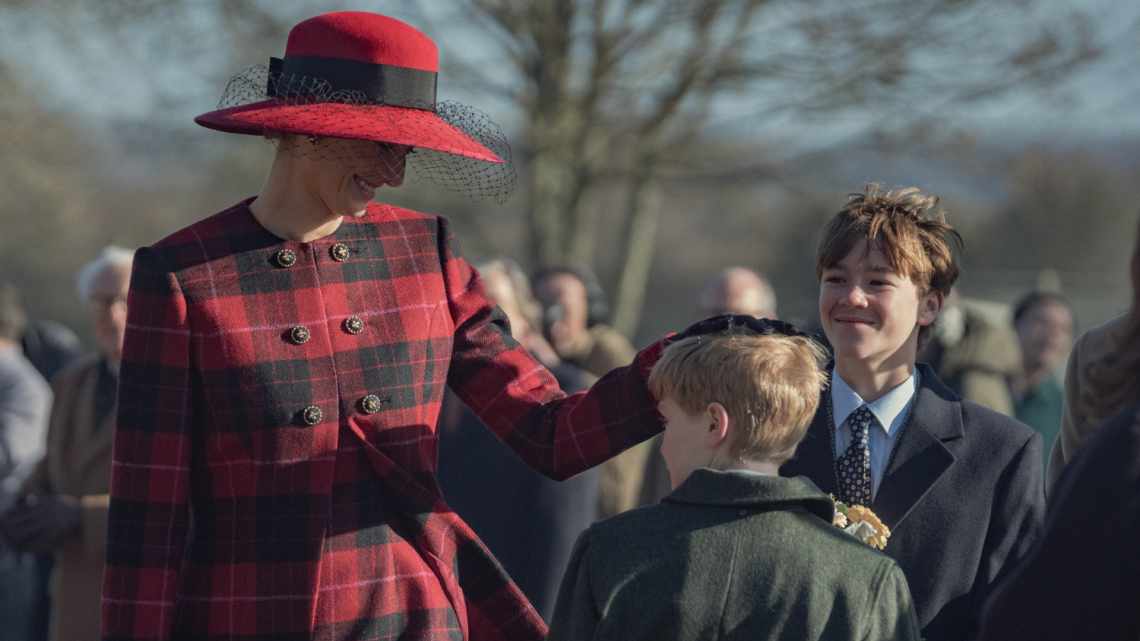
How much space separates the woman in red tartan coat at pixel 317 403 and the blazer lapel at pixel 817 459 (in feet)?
1.15

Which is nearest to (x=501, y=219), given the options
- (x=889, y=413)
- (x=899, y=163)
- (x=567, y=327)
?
(x=899, y=163)

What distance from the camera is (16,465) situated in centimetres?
570

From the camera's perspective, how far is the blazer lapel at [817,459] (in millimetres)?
3172

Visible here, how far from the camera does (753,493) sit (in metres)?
2.66

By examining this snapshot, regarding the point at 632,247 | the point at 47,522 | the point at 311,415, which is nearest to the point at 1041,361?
the point at 47,522

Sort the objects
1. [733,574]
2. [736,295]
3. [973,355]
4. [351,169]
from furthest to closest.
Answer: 1. [973,355]
2. [736,295]
3. [351,169]
4. [733,574]

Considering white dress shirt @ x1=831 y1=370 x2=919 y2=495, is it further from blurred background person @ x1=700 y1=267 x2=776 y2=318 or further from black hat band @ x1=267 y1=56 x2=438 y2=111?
blurred background person @ x1=700 y1=267 x2=776 y2=318

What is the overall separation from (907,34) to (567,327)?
4683 millimetres

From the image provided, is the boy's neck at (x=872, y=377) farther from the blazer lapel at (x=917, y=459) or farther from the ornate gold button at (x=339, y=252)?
the ornate gold button at (x=339, y=252)

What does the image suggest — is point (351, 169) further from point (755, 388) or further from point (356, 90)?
point (755, 388)

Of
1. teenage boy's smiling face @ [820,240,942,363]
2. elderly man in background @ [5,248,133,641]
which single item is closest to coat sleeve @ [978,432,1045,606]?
teenage boy's smiling face @ [820,240,942,363]

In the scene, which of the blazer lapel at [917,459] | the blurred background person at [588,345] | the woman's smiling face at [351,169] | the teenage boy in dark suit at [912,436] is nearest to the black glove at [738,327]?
the teenage boy in dark suit at [912,436]

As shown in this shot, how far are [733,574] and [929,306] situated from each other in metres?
0.93

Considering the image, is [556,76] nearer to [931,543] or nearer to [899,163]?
[899,163]
